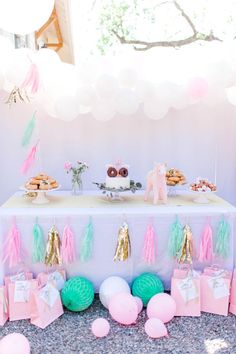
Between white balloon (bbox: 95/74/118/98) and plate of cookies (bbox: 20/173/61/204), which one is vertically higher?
white balloon (bbox: 95/74/118/98)

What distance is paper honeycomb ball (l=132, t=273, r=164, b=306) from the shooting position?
5.68 ft

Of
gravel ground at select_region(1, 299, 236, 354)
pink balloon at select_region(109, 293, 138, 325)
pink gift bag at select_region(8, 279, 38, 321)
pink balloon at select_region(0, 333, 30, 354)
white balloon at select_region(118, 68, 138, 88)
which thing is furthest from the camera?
white balloon at select_region(118, 68, 138, 88)

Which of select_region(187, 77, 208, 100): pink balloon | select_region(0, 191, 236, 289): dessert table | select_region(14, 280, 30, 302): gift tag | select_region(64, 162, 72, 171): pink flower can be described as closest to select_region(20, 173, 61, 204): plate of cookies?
select_region(0, 191, 236, 289): dessert table

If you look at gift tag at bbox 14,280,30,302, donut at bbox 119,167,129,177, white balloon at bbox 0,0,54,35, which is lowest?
gift tag at bbox 14,280,30,302

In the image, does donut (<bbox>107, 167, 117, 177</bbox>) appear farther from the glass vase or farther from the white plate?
the white plate

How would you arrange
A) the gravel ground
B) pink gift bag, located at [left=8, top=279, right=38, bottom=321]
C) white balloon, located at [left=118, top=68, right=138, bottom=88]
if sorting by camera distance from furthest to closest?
white balloon, located at [left=118, top=68, right=138, bottom=88], pink gift bag, located at [left=8, top=279, right=38, bottom=321], the gravel ground

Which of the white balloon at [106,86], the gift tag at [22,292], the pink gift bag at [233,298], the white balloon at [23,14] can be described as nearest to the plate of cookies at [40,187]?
the gift tag at [22,292]

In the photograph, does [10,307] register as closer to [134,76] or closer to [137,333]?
[137,333]

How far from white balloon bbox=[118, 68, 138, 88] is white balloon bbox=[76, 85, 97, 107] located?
6.4 inches

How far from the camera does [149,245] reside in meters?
1.77

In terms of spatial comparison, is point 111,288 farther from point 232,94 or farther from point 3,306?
point 232,94

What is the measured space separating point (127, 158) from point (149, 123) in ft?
0.89

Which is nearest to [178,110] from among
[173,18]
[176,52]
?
[176,52]

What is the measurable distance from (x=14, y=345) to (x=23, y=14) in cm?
151
